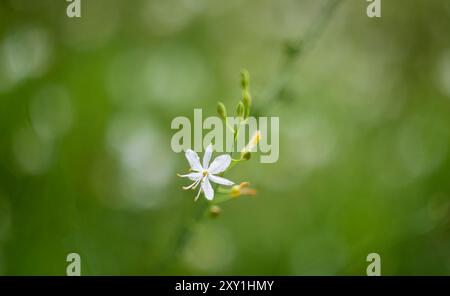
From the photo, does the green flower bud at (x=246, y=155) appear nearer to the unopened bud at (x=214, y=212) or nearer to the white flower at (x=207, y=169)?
the white flower at (x=207, y=169)

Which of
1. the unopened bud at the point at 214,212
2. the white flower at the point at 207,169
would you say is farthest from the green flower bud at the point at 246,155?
the unopened bud at the point at 214,212

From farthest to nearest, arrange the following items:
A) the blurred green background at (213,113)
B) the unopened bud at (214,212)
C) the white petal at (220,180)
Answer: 1. the blurred green background at (213,113)
2. the unopened bud at (214,212)
3. the white petal at (220,180)

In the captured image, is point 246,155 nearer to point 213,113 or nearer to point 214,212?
point 214,212
